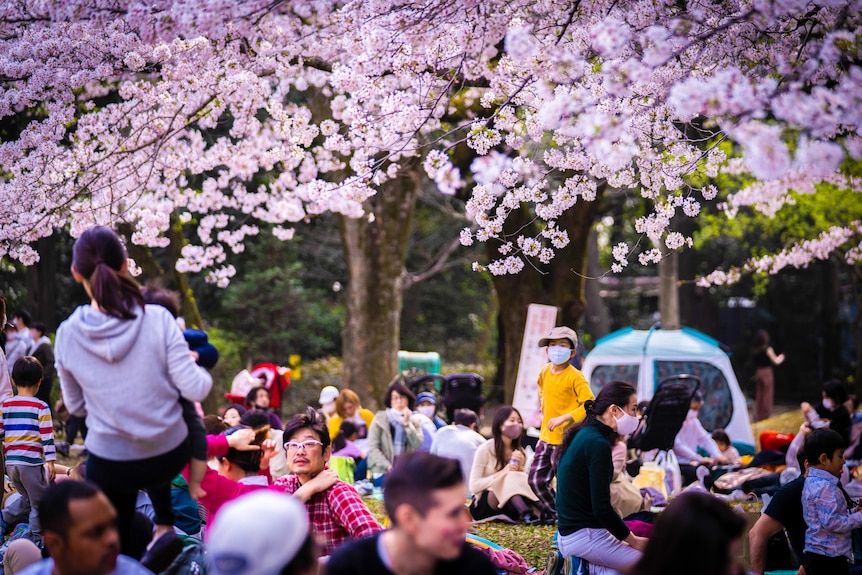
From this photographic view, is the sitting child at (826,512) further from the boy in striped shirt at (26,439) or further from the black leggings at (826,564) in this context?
the boy in striped shirt at (26,439)

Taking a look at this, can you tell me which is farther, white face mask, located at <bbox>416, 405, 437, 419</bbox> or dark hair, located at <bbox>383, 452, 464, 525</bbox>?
white face mask, located at <bbox>416, 405, 437, 419</bbox>

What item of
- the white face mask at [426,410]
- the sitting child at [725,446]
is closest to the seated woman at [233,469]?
the white face mask at [426,410]

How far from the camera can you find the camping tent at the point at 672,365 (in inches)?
477

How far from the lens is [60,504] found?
9.50 feet

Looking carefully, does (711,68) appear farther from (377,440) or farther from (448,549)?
(377,440)

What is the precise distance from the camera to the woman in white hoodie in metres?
3.40

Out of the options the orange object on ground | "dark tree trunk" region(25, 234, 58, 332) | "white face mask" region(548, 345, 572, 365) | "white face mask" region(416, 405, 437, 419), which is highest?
"dark tree trunk" region(25, 234, 58, 332)

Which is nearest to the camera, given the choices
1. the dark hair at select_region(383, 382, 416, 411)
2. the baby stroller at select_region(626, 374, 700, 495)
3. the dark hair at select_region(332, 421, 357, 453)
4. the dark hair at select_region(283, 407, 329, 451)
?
the dark hair at select_region(283, 407, 329, 451)

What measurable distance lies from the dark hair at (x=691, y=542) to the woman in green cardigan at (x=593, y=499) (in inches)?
80.3

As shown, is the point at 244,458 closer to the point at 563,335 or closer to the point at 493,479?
the point at 563,335

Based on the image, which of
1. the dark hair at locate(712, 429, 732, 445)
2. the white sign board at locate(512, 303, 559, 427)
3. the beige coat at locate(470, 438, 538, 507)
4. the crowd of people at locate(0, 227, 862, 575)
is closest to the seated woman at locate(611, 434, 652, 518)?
the crowd of people at locate(0, 227, 862, 575)

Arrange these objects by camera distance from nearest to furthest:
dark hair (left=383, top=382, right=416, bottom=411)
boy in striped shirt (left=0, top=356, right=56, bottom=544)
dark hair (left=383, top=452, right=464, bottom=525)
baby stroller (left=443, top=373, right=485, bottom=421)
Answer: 1. dark hair (left=383, top=452, right=464, bottom=525)
2. boy in striped shirt (left=0, top=356, right=56, bottom=544)
3. dark hair (left=383, top=382, right=416, bottom=411)
4. baby stroller (left=443, top=373, right=485, bottom=421)

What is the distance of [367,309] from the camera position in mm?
12711

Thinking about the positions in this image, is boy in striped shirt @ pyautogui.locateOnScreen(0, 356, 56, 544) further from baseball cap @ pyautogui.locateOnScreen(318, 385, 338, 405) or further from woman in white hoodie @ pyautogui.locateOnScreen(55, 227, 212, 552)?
baseball cap @ pyautogui.locateOnScreen(318, 385, 338, 405)
